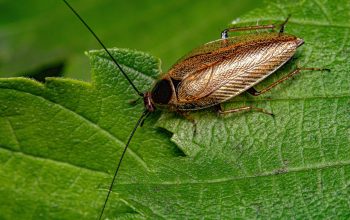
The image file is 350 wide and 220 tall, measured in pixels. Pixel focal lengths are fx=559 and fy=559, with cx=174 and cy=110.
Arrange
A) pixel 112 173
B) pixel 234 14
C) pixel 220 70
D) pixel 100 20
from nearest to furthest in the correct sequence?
1. pixel 112 173
2. pixel 220 70
3. pixel 234 14
4. pixel 100 20

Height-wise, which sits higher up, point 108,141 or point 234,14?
point 108,141

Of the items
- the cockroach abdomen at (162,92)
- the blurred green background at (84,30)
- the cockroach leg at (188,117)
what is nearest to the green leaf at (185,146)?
the cockroach leg at (188,117)

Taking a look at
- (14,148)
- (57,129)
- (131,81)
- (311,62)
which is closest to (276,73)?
(311,62)

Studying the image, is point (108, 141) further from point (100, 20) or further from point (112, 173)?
point (100, 20)

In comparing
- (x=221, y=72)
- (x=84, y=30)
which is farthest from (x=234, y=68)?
(x=84, y=30)

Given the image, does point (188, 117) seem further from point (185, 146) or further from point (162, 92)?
point (162, 92)

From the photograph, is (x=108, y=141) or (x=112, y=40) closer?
(x=108, y=141)

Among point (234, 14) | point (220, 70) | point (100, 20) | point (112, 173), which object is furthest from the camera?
point (100, 20)
